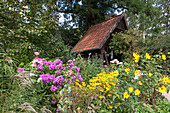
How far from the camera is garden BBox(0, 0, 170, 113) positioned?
1565 mm

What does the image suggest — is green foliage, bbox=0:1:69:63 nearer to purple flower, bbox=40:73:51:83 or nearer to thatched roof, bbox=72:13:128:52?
purple flower, bbox=40:73:51:83

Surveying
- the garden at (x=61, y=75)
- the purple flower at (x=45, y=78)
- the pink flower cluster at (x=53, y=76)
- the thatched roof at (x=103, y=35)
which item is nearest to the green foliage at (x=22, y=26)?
the garden at (x=61, y=75)

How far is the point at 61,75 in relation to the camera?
248cm

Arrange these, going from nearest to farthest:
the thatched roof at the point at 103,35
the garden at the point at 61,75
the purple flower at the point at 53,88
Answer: the garden at the point at 61,75 → the purple flower at the point at 53,88 → the thatched roof at the point at 103,35

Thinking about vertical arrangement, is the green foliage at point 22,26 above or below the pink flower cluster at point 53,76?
above

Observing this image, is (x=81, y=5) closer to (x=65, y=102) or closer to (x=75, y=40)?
(x=75, y=40)

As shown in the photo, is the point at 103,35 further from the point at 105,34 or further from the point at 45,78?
the point at 45,78

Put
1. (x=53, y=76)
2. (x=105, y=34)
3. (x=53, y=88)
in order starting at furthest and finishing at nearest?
(x=105, y=34) → (x=53, y=76) → (x=53, y=88)

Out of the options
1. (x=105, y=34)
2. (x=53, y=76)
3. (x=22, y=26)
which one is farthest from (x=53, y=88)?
(x=105, y=34)

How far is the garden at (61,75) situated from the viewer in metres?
1.57

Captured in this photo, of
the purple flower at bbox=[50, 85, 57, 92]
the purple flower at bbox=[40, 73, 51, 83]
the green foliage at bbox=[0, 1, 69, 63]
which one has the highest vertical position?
the green foliage at bbox=[0, 1, 69, 63]

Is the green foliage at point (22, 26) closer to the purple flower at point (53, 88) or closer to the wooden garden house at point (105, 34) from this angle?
the purple flower at point (53, 88)

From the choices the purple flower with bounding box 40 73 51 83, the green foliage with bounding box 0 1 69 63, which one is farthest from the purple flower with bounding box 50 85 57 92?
the green foliage with bounding box 0 1 69 63

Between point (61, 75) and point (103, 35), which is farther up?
point (103, 35)
